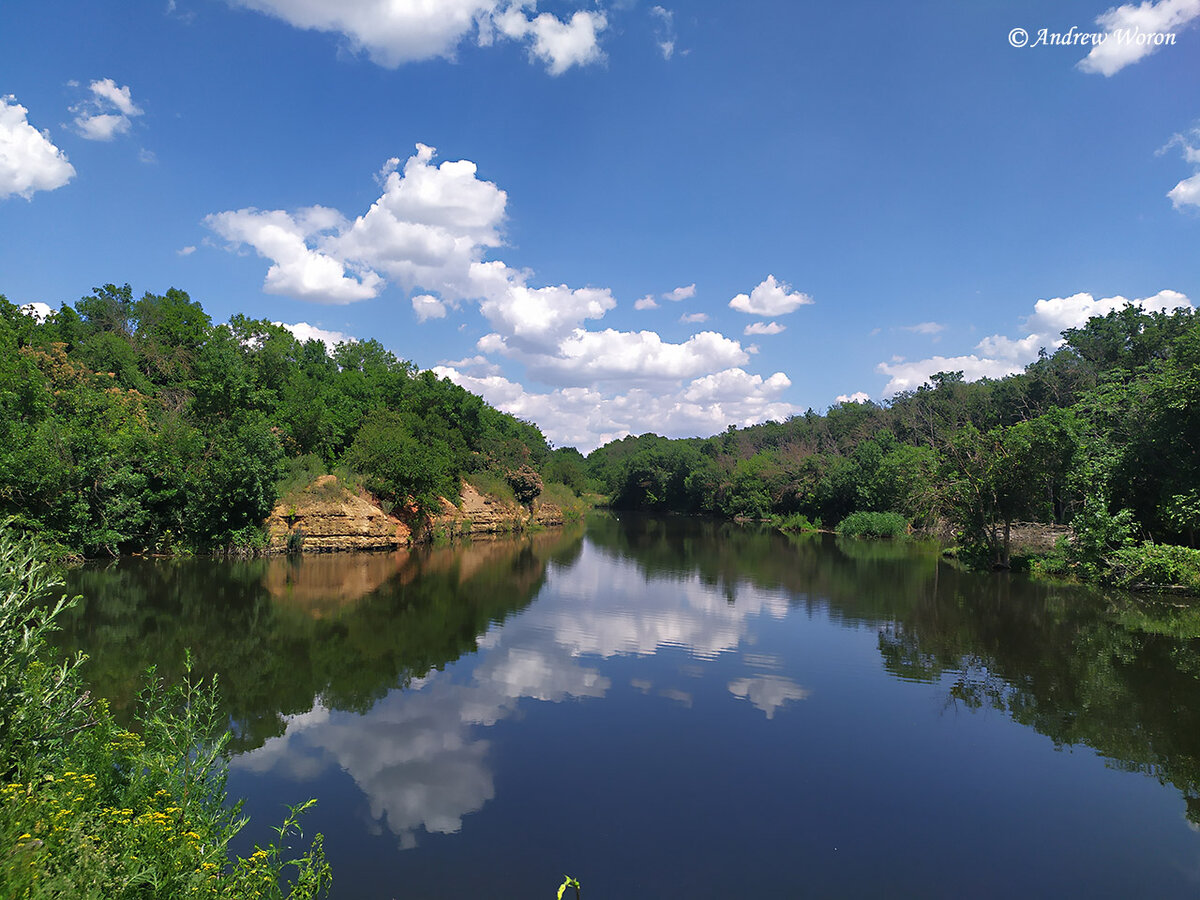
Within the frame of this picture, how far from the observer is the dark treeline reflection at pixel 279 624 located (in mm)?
10672

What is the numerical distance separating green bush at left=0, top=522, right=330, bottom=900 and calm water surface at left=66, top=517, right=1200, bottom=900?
180 centimetres

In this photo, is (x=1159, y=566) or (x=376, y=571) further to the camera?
(x=376, y=571)

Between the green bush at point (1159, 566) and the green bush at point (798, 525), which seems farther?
the green bush at point (798, 525)

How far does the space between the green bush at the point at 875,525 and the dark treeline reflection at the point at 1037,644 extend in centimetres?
1410

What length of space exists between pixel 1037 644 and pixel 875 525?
31.1 metres

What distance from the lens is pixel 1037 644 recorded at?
Result: 14.3 meters

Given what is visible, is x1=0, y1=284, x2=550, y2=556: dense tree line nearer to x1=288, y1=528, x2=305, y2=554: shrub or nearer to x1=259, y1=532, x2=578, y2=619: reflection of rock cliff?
x1=288, y1=528, x2=305, y2=554: shrub

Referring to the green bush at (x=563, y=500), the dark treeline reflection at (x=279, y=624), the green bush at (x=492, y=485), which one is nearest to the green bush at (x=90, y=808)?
the dark treeline reflection at (x=279, y=624)

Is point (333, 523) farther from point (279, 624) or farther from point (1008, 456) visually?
point (1008, 456)

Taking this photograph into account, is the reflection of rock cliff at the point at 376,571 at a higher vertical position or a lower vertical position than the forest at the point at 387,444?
lower

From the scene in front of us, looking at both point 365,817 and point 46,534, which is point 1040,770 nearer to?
point 365,817

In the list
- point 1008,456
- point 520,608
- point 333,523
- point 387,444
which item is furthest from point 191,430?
point 1008,456

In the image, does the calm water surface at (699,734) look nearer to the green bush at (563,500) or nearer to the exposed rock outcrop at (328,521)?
the exposed rock outcrop at (328,521)

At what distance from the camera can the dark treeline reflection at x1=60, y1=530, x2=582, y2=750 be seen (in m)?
10.7
